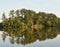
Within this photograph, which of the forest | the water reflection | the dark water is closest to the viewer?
the dark water

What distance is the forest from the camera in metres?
54.8

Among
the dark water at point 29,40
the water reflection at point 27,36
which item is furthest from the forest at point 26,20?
the dark water at point 29,40

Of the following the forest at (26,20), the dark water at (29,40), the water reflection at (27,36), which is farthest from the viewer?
the forest at (26,20)

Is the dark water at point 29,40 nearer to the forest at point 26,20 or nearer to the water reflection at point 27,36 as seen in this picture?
the water reflection at point 27,36

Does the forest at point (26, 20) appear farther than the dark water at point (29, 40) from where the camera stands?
Yes

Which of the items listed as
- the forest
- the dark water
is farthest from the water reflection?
the forest

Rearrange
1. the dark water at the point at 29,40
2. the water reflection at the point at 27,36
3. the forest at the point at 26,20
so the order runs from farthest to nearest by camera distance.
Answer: the forest at the point at 26,20 → the water reflection at the point at 27,36 → the dark water at the point at 29,40

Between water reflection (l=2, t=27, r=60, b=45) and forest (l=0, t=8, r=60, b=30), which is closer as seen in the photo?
water reflection (l=2, t=27, r=60, b=45)

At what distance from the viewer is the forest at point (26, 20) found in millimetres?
54781

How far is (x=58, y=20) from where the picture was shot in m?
67.3

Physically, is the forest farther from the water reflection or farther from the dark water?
the dark water

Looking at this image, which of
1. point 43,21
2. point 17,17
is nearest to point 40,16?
point 43,21

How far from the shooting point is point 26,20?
185 ft

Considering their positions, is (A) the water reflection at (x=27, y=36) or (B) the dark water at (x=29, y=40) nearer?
(B) the dark water at (x=29, y=40)
